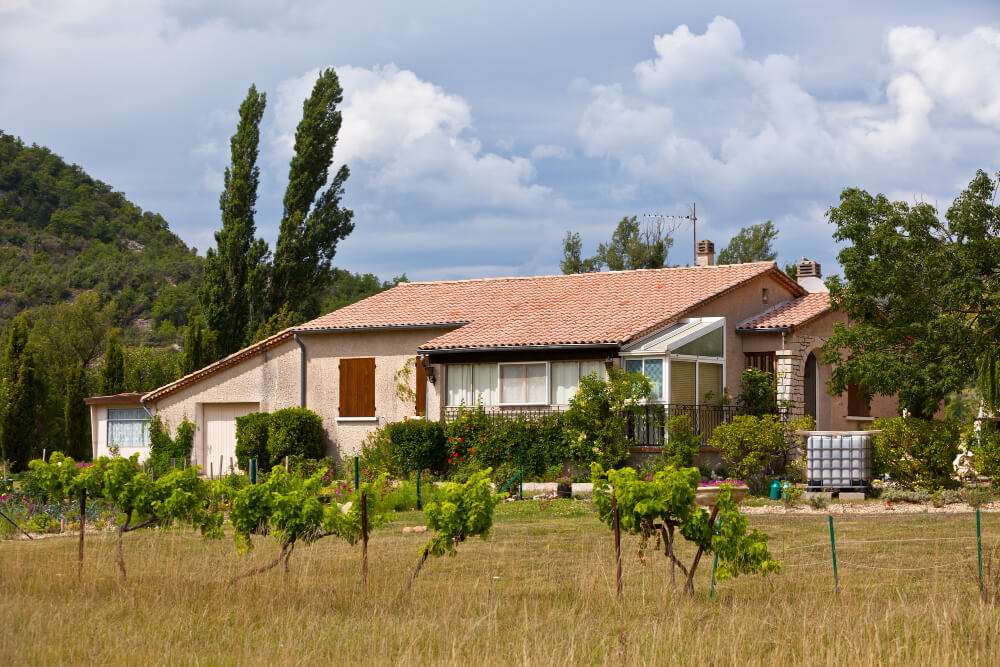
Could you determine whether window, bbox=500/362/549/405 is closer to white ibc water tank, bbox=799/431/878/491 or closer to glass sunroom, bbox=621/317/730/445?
glass sunroom, bbox=621/317/730/445

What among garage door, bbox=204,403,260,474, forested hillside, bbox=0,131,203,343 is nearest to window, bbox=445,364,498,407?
garage door, bbox=204,403,260,474

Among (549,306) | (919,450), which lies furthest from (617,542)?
(549,306)

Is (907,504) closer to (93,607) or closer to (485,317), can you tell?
(485,317)

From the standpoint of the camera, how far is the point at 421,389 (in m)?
25.6

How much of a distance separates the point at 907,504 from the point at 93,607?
13.4 m

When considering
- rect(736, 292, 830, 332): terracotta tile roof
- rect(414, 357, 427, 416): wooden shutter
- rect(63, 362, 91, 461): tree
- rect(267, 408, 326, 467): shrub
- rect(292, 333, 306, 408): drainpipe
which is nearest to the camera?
rect(736, 292, 830, 332): terracotta tile roof

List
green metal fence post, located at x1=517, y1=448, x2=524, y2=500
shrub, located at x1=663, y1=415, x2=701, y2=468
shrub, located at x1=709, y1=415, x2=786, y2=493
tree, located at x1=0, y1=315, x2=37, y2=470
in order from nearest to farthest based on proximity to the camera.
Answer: green metal fence post, located at x1=517, y1=448, x2=524, y2=500 < shrub, located at x1=709, y1=415, x2=786, y2=493 < shrub, located at x1=663, y1=415, x2=701, y2=468 < tree, located at x1=0, y1=315, x2=37, y2=470

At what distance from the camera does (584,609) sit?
9.30 meters

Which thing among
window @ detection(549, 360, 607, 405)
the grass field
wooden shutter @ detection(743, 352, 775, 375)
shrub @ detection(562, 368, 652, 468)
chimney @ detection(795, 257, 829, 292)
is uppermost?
chimney @ detection(795, 257, 829, 292)

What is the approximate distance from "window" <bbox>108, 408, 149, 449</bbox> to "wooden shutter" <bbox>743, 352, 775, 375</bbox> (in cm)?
1555

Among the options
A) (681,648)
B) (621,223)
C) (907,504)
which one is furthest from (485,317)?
(621,223)

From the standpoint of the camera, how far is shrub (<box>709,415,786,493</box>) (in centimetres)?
2056

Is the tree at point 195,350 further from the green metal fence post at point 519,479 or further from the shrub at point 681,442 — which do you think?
the shrub at point 681,442

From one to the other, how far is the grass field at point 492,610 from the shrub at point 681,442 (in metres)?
7.92
